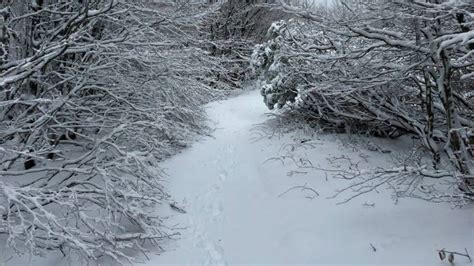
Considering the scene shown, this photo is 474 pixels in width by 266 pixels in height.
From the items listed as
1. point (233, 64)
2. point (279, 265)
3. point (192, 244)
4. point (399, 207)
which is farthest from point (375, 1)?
point (233, 64)

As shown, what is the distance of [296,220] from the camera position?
5.32 m

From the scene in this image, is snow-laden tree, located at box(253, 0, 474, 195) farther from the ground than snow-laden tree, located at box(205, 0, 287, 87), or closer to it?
farther from the ground

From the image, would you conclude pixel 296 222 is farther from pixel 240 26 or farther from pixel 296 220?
pixel 240 26

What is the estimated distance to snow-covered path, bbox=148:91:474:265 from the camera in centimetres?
434

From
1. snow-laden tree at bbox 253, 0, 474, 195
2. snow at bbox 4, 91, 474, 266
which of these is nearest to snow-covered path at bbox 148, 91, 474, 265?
snow at bbox 4, 91, 474, 266

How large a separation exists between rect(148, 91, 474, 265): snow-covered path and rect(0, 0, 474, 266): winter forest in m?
0.03

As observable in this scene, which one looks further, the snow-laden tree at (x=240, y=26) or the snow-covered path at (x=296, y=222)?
the snow-laden tree at (x=240, y=26)

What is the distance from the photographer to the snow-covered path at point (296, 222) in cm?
434

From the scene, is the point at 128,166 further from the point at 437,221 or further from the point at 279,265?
the point at 437,221

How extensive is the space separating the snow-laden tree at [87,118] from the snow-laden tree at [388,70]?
2177mm

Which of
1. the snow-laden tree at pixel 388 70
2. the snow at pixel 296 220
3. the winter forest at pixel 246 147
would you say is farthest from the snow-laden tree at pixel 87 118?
the snow-laden tree at pixel 388 70

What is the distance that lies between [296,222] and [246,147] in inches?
167

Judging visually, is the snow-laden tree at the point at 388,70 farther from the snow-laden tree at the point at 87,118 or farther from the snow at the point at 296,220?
the snow-laden tree at the point at 87,118

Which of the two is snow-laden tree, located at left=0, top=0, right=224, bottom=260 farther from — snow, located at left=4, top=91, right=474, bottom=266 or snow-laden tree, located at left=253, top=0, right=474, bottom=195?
snow-laden tree, located at left=253, top=0, right=474, bottom=195
